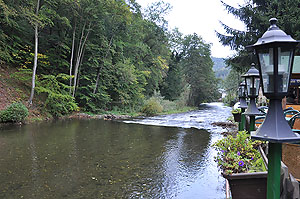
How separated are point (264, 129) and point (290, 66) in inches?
18.5

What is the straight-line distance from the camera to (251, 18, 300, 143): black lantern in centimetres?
141

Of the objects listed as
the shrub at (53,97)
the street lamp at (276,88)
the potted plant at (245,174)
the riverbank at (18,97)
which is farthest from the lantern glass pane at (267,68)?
the shrub at (53,97)

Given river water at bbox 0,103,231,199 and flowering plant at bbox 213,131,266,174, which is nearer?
flowering plant at bbox 213,131,266,174

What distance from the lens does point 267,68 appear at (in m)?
1.49

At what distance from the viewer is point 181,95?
97.2 ft

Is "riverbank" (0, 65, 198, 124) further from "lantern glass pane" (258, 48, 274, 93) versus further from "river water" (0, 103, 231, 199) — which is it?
"lantern glass pane" (258, 48, 274, 93)

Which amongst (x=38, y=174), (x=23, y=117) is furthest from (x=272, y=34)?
(x=23, y=117)

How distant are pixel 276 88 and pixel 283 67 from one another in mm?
155

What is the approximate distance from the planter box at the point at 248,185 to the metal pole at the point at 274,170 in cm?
54

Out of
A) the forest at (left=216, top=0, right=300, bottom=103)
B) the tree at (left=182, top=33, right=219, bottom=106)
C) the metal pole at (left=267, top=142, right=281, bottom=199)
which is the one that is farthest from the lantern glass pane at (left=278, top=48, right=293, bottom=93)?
the tree at (left=182, top=33, right=219, bottom=106)

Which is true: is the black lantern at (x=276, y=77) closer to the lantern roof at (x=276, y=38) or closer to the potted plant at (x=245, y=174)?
the lantern roof at (x=276, y=38)

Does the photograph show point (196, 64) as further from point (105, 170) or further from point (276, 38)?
point (276, 38)

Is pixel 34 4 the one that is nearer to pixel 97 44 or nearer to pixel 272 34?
pixel 97 44

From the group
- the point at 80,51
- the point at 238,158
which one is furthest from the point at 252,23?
the point at 80,51
